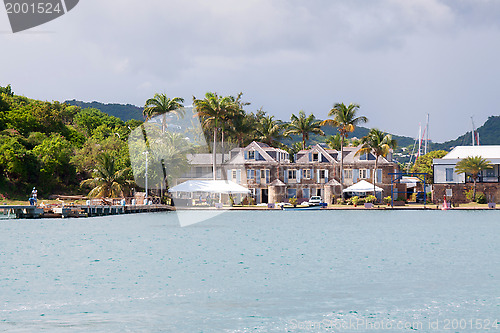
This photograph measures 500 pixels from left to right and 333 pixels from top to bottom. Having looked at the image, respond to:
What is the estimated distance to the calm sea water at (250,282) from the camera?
2242 cm

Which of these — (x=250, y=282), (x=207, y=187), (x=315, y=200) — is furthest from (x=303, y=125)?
(x=250, y=282)

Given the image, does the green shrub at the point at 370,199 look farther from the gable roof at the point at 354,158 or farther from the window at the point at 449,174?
the window at the point at 449,174

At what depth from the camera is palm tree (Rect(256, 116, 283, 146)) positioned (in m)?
126

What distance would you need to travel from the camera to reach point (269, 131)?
12638 cm

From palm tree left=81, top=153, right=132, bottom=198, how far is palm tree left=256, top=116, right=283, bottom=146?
34252mm

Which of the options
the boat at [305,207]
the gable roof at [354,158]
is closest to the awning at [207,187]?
the boat at [305,207]

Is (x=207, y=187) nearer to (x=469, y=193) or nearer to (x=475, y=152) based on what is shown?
(x=469, y=193)

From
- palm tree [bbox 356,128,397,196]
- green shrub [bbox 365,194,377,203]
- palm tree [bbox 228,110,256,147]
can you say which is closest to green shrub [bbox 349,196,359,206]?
green shrub [bbox 365,194,377,203]

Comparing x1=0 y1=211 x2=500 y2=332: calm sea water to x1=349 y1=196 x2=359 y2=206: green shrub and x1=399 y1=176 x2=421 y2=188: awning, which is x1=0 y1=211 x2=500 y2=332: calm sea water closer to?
x1=349 y1=196 x2=359 y2=206: green shrub

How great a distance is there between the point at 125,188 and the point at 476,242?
6363 cm

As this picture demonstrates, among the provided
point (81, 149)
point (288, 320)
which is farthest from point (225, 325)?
point (81, 149)

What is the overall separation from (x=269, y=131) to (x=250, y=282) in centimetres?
9655

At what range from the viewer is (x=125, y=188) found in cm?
10212

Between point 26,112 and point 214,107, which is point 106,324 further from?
point 26,112
